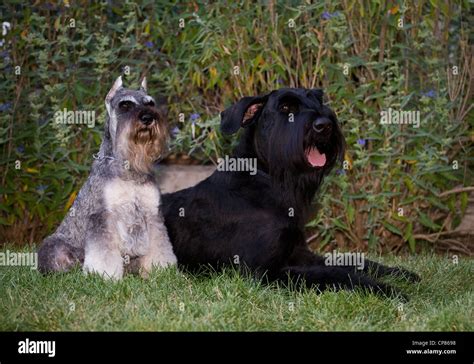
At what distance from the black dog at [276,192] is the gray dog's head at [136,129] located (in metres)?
0.45

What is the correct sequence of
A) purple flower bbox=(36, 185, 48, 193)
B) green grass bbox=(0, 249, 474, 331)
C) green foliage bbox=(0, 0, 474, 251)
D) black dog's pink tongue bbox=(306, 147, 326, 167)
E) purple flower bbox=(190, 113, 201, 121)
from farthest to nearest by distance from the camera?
purple flower bbox=(36, 185, 48, 193) < purple flower bbox=(190, 113, 201, 121) < green foliage bbox=(0, 0, 474, 251) < black dog's pink tongue bbox=(306, 147, 326, 167) < green grass bbox=(0, 249, 474, 331)

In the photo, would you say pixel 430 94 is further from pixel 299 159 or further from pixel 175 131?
pixel 299 159

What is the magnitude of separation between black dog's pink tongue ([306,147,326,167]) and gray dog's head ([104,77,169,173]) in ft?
3.33

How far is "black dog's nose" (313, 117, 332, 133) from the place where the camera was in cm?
477

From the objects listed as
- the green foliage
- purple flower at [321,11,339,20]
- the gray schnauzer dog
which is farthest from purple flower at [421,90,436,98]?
the gray schnauzer dog

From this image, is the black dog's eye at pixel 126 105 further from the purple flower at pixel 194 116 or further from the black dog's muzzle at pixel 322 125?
the purple flower at pixel 194 116

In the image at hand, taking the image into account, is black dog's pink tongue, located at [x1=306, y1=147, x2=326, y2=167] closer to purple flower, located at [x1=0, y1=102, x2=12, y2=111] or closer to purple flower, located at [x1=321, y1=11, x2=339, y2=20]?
purple flower, located at [x1=321, y1=11, x2=339, y2=20]

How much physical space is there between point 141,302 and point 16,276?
1.32 metres

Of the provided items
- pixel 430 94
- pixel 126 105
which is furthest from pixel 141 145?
pixel 430 94

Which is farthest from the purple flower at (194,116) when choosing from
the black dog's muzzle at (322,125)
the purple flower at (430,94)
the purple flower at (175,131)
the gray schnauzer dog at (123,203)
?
the black dog's muzzle at (322,125)

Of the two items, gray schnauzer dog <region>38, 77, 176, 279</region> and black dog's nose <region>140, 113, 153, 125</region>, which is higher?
black dog's nose <region>140, 113, 153, 125</region>

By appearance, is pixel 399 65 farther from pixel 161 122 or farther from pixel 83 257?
pixel 83 257

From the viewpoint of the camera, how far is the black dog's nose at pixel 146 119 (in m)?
5.04

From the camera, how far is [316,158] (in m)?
4.99
